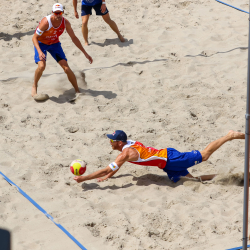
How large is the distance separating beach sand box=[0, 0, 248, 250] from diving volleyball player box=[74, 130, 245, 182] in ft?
0.49

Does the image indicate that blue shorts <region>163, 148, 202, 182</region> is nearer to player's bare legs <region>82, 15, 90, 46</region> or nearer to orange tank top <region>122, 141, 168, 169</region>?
orange tank top <region>122, 141, 168, 169</region>

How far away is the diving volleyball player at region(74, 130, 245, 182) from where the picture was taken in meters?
4.55

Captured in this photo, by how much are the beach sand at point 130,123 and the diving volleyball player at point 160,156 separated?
0.15m

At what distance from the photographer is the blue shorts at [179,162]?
4.70m

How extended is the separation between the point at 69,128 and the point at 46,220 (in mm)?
2040

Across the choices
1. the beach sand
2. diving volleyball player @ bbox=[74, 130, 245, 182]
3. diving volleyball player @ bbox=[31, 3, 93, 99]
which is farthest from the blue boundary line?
diving volleyball player @ bbox=[31, 3, 93, 99]

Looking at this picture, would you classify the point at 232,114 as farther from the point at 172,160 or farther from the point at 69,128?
the point at 69,128

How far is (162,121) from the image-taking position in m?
5.96

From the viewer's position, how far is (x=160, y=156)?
469cm

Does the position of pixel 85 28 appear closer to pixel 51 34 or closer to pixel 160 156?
pixel 51 34

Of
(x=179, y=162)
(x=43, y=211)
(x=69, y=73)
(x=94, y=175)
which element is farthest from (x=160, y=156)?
(x=69, y=73)

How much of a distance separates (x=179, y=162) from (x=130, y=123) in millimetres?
1440

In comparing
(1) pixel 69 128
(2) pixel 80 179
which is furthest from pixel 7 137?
(2) pixel 80 179

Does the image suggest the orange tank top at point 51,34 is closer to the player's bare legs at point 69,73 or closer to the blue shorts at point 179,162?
the player's bare legs at point 69,73
